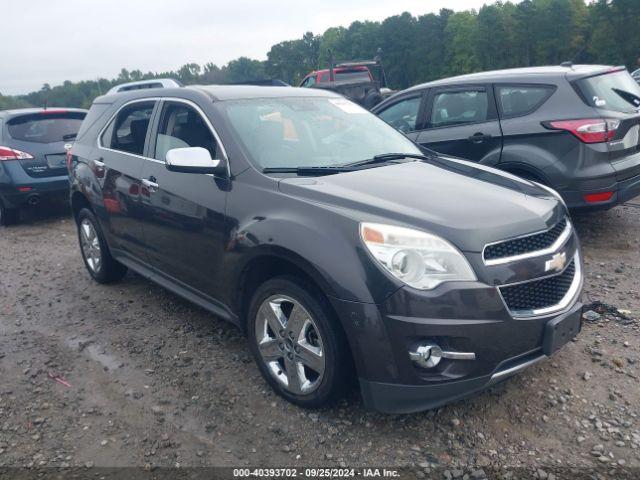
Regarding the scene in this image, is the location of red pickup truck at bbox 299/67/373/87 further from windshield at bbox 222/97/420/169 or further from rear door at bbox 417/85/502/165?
windshield at bbox 222/97/420/169

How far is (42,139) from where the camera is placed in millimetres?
8148

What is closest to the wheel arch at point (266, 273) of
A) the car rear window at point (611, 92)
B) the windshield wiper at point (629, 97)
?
the car rear window at point (611, 92)

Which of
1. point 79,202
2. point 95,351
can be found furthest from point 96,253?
point 95,351

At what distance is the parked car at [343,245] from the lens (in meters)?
2.59

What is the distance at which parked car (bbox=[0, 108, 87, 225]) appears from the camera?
25.7 ft

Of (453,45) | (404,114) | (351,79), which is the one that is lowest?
(404,114)

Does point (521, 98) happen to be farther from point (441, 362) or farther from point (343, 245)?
point (441, 362)

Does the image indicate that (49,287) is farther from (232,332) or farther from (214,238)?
(214,238)

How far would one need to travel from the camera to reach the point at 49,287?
5496mm

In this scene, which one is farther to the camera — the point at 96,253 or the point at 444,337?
the point at 96,253

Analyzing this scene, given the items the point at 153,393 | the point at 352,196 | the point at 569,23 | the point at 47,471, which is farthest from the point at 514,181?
the point at 569,23

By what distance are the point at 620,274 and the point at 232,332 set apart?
326 cm

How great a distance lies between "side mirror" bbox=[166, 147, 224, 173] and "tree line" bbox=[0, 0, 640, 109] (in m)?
36.0

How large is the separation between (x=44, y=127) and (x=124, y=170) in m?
4.72
